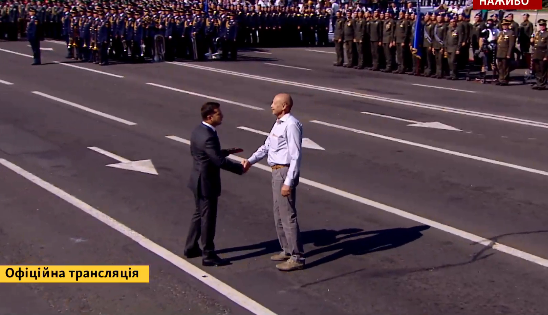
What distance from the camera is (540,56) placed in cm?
2225

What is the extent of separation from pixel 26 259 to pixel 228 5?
1184 inches

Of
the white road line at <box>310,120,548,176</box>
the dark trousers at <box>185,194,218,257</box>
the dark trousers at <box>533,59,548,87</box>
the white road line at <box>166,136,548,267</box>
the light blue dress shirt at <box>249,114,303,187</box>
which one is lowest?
the white road line at <box>166,136,548,267</box>

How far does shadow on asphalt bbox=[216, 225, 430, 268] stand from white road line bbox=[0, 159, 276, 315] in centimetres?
53

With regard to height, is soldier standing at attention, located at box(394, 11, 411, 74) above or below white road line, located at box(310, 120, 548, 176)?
above

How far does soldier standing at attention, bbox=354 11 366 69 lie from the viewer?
28.0 metres

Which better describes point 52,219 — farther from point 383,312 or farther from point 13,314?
point 383,312

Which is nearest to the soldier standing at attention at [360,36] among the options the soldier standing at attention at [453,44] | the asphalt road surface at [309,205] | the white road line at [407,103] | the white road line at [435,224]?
the soldier standing at attention at [453,44]

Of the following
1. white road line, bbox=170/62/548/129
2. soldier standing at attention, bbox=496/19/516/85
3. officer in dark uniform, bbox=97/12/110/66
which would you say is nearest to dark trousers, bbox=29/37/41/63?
officer in dark uniform, bbox=97/12/110/66

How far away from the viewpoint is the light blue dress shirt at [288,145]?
24.9ft

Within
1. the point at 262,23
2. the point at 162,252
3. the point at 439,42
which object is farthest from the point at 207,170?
the point at 262,23

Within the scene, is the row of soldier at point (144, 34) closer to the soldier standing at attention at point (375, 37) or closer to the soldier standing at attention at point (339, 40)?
the soldier standing at attention at point (339, 40)

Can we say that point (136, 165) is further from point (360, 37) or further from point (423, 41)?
point (360, 37)

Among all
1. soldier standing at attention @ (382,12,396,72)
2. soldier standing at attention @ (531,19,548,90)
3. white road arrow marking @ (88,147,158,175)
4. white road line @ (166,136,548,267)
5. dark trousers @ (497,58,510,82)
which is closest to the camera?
white road line @ (166,136,548,267)

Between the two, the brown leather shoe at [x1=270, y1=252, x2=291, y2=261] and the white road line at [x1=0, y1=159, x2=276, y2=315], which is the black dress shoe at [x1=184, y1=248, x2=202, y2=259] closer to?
the white road line at [x1=0, y1=159, x2=276, y2=315]
